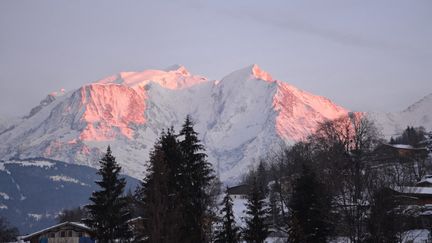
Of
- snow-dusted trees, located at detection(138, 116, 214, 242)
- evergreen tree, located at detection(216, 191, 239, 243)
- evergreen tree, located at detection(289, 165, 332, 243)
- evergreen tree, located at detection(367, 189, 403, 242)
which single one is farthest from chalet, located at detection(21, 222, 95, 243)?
evergreen tree, located at detection(367, 189, 403, 242)

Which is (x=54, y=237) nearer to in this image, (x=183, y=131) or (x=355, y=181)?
(x=183, y=131)

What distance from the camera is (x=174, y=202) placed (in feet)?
125

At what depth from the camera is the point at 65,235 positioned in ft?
271

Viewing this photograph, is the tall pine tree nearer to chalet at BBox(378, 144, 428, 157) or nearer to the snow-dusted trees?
the snow-dusted trees

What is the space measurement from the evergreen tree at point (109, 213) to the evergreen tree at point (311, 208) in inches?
497

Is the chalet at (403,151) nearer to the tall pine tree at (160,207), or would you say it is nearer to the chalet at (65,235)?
the chalet at (65,235)

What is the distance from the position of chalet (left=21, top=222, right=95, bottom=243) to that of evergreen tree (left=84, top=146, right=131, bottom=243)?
1255 inches

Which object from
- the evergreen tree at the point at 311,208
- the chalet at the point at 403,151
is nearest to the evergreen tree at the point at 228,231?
the evergreen tree at the point at 311,208

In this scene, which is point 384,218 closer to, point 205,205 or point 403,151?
point 205,205

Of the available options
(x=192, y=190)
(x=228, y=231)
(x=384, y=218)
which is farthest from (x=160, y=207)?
(x=228, y=231)

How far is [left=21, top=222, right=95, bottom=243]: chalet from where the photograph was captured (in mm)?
82000

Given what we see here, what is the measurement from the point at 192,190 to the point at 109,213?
33.7 ft

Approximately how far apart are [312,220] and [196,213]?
1055 centimetres

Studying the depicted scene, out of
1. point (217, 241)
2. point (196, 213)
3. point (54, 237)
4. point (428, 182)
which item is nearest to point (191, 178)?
point (196, 213)
